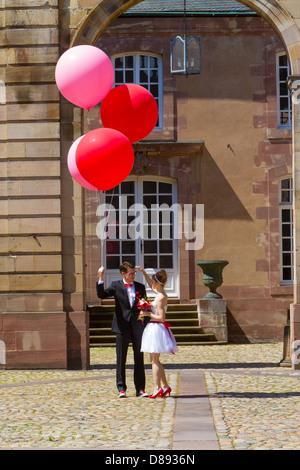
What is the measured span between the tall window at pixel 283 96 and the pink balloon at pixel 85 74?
1012cm

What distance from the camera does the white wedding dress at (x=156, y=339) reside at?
9648mm

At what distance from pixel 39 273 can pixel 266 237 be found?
7.61m

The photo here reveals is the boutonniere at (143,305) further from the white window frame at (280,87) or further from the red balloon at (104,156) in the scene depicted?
the white window frame at (280,87)

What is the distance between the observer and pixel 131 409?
Result: 351 inches

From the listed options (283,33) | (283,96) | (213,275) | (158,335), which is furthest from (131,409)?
(283,96)

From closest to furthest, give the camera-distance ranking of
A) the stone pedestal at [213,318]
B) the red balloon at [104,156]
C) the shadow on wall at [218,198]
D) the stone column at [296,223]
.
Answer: the red balloon at [104,156]
the stone column at [296,223]
the stone pedestal at [213,318]
the shadow on wall at [218,198]

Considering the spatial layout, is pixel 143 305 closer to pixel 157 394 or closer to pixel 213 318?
pixel 157 394

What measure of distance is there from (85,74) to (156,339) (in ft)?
9.50

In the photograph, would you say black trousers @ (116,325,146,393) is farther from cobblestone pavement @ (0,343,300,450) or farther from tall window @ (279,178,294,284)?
tall window @ (279,178,294,284)

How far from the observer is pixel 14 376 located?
12070 millimetres

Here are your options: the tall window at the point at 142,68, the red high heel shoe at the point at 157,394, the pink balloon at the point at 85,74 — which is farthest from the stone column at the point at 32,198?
the tall window at the point at 142,68

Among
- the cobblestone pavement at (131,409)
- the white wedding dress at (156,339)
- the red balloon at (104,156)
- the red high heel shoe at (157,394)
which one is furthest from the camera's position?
the red high heel shoe at (157,394)

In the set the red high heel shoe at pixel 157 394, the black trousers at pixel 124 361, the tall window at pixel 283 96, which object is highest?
the tall window at pixel 283 96

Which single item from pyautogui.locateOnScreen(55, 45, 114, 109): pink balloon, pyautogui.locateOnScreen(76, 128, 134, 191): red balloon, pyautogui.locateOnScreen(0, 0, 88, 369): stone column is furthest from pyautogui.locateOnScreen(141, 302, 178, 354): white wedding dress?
pyautogui.locateOnScreen(0, 0, 88, 369): stone column
